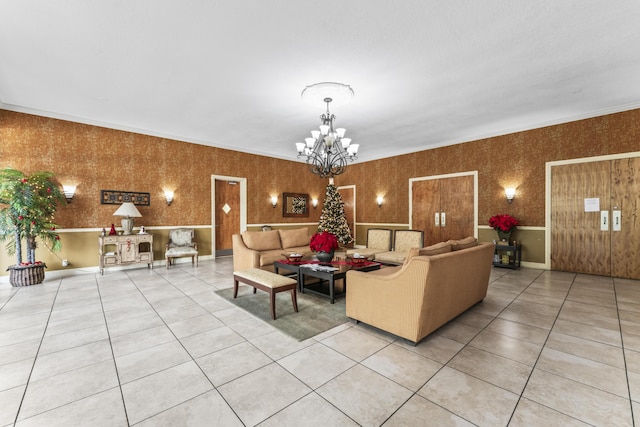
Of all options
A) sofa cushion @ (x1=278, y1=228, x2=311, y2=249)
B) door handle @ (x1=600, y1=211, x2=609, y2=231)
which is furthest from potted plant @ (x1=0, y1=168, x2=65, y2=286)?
door handle @ (x1=600, y1=211, x2=609, y2=231)

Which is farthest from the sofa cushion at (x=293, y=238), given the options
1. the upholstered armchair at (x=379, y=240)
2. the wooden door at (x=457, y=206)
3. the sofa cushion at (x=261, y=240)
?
the wooden door at (x=457, y=206)

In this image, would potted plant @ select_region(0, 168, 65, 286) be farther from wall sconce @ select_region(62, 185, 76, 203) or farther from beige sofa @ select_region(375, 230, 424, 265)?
beige sofa @ select_region(375, 230, 424, 265)

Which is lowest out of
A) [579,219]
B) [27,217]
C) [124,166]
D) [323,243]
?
[323,243]

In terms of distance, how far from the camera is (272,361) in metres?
2.19

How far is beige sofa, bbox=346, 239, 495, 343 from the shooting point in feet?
7.65

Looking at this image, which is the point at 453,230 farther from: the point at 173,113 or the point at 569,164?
the point at 173,113

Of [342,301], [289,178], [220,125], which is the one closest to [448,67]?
[342,301]

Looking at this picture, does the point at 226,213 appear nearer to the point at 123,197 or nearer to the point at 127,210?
the point at 123,197

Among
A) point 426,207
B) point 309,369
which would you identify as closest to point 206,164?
point 426,207

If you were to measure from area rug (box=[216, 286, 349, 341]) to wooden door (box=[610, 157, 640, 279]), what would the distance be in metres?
5.31

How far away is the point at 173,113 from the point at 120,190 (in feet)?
7.31

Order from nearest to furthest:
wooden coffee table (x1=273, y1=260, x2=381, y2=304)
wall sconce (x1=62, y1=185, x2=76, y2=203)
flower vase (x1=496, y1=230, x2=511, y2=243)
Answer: wooden coffee table (x1=273, y1=260, x2=381, y2=304) < wall sconce (x1=62, y1=185, x2=76, y2=203) < flower vase (x1=496, y1=230, x2=511, y2=243)

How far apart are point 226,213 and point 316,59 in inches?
263

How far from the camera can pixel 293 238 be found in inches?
237
